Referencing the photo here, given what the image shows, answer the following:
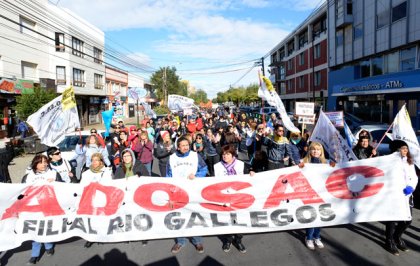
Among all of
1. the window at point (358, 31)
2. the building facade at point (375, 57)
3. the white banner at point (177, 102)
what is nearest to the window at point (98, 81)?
the white banner at point (177, 102)

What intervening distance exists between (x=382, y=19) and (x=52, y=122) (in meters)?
24.2

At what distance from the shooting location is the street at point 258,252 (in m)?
4.41

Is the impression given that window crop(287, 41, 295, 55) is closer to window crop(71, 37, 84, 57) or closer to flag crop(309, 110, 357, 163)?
window crop(71, 37, 84, 57)

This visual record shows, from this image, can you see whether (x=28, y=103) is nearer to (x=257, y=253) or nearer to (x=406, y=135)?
(x=257, y=253)

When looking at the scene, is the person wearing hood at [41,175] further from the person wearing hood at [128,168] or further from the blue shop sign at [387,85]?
the blue shop sign at [387,85]

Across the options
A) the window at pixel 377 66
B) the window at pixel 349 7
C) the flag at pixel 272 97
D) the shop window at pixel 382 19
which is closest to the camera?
the flag at pixel 272 97

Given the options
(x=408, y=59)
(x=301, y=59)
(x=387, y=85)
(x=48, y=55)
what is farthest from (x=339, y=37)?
(x=48, y=55)

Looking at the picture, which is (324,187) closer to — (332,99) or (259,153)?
(259,153)

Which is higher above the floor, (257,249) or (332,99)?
(332,99)

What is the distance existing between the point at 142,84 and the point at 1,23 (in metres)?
39.6

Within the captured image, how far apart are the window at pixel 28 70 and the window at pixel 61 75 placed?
3148 millimetres

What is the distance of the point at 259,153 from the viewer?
661cm

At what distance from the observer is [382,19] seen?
23.4 metres

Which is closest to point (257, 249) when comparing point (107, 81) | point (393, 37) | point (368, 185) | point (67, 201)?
point (368, 185)
